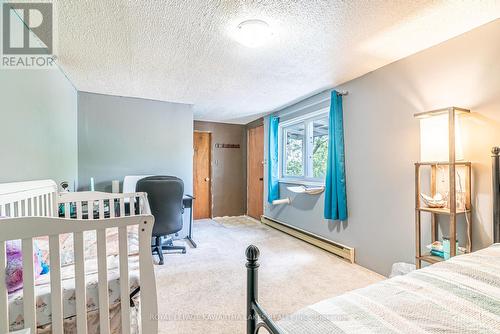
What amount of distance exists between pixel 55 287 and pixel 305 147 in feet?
10.9

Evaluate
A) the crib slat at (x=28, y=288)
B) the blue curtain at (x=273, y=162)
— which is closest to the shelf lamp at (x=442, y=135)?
the crib slat at (x=28, y=288)

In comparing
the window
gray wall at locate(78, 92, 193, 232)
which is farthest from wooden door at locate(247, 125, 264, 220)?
gray wall at locate(78, 92, 193, 232)

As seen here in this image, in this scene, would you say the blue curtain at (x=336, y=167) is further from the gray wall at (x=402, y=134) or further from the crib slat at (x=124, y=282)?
the crib slat at (x=124, y=282)

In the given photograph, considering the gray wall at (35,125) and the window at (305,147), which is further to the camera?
the window at (305,147)

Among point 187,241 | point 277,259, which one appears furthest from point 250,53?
point 187,241

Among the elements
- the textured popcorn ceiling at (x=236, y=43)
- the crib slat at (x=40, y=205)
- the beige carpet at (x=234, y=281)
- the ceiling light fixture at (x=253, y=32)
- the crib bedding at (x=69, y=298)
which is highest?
the textured popcorn ceiling at (x=236, y=43)

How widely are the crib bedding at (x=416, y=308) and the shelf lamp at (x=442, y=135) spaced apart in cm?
99

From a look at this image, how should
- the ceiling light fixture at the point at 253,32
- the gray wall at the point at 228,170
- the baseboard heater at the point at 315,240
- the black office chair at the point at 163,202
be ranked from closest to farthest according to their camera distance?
the ceiling light fixture at the point at 253,32 → the black office chair at the point at 163,202 → the baseboard heater at the point at 315,240 → the gray wall at the point at 228,170

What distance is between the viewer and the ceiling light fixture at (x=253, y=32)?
160cm

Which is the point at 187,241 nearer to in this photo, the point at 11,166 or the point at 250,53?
the point at 11,166

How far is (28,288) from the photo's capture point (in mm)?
805

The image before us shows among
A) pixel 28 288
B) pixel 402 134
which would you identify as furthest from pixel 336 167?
pixel 28 288

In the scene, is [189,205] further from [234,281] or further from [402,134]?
[402,134]

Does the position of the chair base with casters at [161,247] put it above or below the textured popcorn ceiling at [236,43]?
below
